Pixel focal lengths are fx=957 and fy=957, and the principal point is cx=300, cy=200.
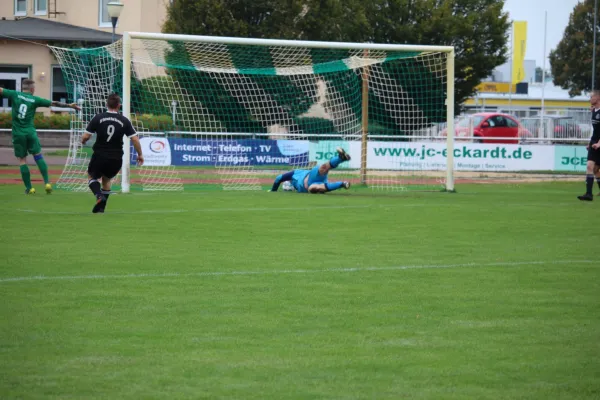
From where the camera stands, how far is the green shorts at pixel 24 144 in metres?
18.4

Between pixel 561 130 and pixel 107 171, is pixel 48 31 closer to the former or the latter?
pixel 561 130

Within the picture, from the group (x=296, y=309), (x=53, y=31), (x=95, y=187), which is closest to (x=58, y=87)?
(x=53, y=31)

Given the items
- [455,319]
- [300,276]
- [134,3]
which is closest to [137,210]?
[300,276]

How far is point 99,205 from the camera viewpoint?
14.7m

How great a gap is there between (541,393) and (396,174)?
2191 centimetres

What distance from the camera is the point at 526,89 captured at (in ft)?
227

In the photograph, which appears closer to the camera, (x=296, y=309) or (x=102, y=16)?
(x=296, y=309)

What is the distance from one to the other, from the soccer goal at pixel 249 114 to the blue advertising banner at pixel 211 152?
0.03m

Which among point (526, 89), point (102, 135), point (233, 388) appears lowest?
point (233, 388)

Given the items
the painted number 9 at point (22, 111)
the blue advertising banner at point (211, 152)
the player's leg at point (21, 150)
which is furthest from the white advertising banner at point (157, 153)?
the painted number 9 at point (22, 111)

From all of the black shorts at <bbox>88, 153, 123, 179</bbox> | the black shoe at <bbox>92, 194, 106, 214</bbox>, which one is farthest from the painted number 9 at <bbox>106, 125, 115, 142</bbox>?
the black shoe at <bbox>92, 194, 106, 214</bbox>

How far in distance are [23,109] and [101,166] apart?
13.9 ft

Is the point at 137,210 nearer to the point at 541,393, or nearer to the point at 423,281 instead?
the point at 423,281

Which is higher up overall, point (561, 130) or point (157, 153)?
point (561, 130)
